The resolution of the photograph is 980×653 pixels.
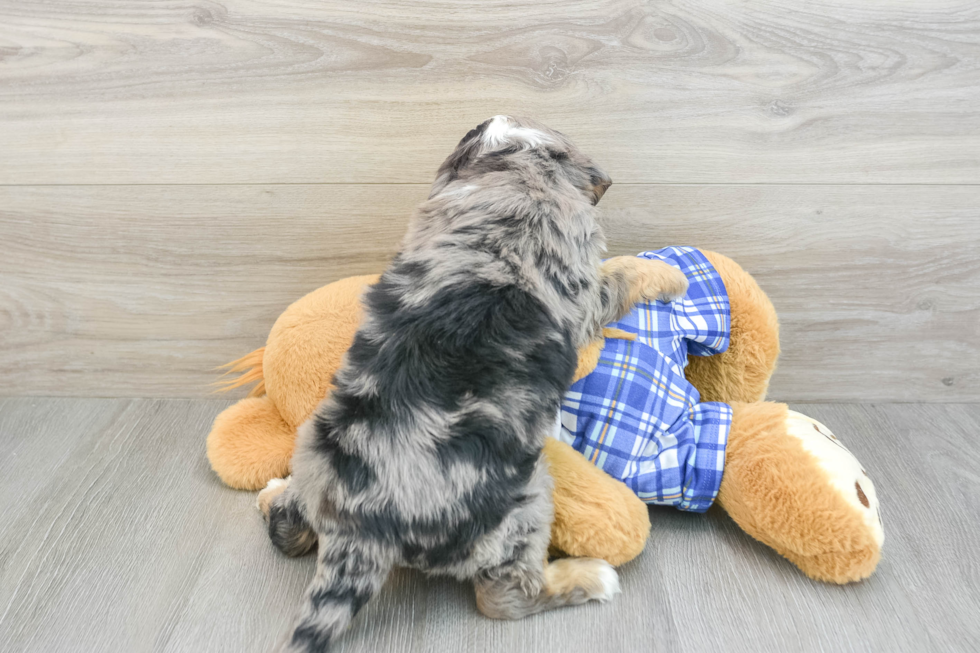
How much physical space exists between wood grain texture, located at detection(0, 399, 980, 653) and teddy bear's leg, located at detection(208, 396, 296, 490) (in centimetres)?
6

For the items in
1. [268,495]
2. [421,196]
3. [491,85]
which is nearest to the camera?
[268,495]

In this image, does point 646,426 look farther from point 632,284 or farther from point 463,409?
point 463,409

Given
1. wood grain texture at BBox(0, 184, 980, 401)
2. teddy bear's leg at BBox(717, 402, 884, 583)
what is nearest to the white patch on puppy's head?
wood grain texture at BBox(0, 184, 980, 401)

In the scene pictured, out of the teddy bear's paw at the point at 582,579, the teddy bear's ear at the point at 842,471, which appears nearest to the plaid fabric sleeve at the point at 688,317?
the teddy bear's ear at the point at 842,471

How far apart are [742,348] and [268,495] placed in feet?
4.05

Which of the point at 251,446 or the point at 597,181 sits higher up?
the point at 597,181

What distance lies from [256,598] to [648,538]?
34.2 inches

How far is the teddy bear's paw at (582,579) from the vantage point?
51.9 inches

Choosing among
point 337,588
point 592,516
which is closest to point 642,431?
point 592,516

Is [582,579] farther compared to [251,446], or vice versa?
[251,446]

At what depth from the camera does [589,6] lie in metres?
1.67

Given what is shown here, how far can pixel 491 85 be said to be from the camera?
173cm

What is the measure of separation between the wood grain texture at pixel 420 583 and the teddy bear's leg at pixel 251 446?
58mm

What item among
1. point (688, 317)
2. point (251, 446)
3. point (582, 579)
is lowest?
point (251, 446)
